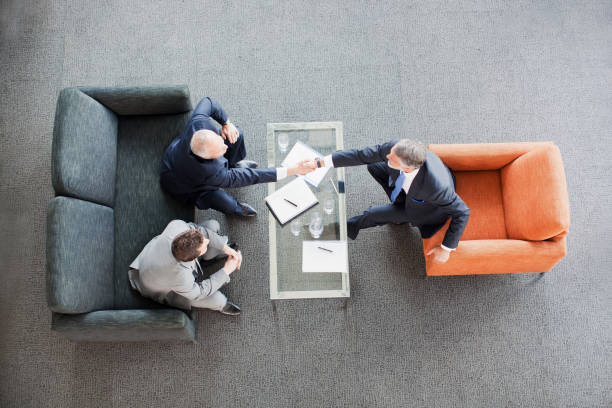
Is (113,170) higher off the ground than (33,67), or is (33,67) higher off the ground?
(33,67)

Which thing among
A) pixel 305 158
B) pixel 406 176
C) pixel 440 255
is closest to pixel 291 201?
pixel 305 158

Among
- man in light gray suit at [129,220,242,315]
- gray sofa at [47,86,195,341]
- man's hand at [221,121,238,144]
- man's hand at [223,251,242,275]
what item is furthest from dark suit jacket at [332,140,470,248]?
gray sofa at [47,86,195,341]

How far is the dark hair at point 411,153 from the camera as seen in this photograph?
2084mm

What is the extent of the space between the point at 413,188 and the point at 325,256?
0.69m

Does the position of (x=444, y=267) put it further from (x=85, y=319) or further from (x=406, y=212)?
(x=85, y=319)

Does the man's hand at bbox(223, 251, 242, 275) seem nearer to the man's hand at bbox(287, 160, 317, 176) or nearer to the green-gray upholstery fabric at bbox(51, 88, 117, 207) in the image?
the man's hand at bbox(287, 160, 317, 176)

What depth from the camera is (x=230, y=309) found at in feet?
9.23

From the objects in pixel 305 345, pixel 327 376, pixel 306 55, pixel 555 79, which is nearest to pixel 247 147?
pixel 306 55

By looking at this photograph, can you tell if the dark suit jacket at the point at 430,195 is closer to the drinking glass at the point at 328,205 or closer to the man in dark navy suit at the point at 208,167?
the drinking glass at the point at 328,205

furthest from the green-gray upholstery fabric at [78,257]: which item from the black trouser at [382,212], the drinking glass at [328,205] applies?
the black trouser at [382,212]

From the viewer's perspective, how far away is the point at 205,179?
243 cm

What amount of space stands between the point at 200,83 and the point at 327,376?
2.48 meters

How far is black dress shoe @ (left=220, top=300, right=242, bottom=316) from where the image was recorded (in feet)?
9.20

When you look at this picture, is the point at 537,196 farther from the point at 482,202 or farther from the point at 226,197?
the point at 226,197
